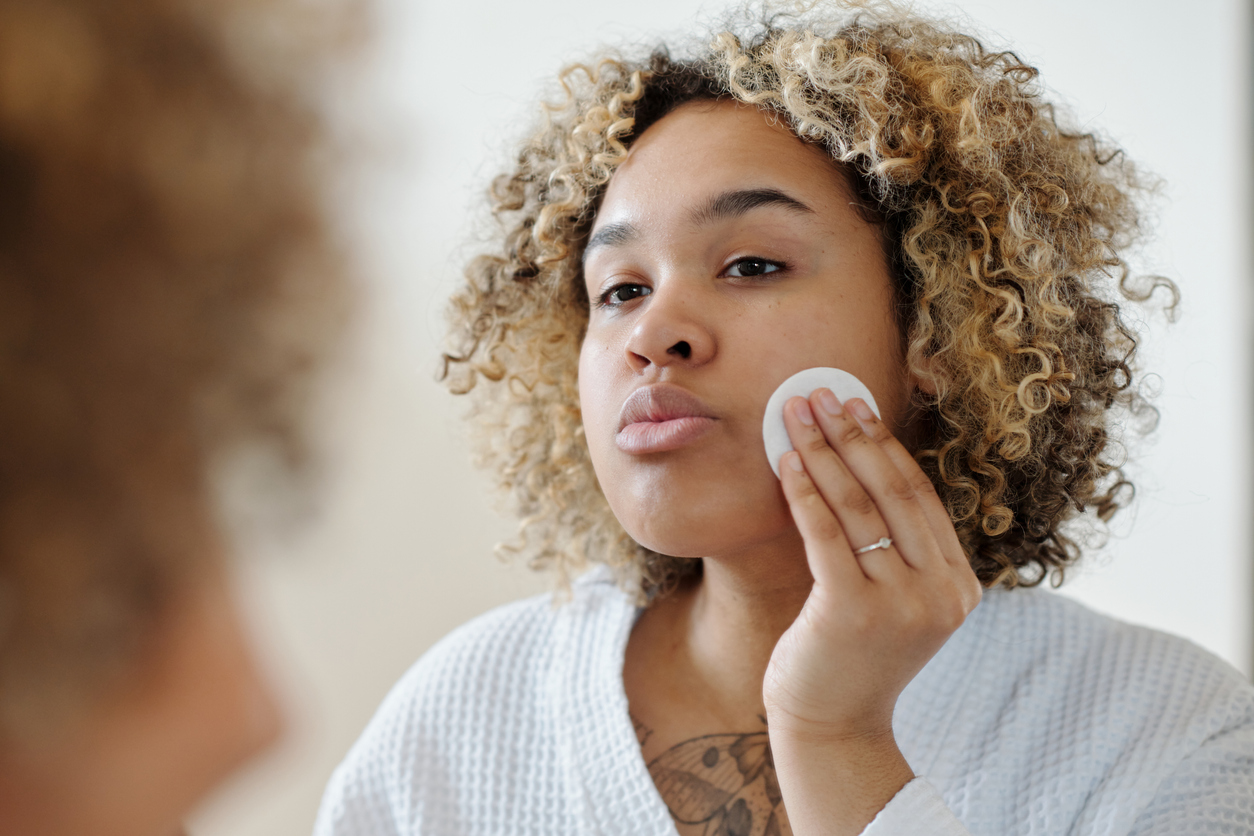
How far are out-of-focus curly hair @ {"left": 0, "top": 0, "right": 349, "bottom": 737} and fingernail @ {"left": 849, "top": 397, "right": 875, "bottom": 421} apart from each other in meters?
0.53

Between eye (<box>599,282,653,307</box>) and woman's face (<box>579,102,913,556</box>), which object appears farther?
eye (<box>599,282,653,307</box>)

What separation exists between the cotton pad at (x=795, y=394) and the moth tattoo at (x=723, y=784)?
1.17ft

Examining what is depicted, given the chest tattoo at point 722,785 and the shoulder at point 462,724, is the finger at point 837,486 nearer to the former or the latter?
the chest tattoo at point 722,785

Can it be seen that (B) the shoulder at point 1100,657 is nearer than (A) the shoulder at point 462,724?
Yes

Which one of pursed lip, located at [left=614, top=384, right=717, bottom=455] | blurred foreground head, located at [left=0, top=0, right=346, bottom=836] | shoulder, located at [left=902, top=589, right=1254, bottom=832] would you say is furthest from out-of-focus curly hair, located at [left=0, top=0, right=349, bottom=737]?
shoulder, located at [left=902, top=589, right=1254, bottom=832]

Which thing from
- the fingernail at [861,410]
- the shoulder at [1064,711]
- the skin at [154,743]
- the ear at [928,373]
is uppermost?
the ear at [928,373]

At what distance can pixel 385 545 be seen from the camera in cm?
156

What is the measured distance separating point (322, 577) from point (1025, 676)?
104 cm

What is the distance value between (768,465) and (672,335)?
0.49 feet

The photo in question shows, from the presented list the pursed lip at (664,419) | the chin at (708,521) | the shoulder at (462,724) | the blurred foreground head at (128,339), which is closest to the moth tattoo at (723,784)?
the shoulder at (462,724)

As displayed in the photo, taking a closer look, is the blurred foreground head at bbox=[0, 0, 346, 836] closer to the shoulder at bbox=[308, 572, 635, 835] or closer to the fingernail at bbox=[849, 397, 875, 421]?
the fingernail at bbox=[849, 397, 875, 421]

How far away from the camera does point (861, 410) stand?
82cm

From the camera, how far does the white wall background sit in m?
1.52

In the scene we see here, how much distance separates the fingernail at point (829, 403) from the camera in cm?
81
